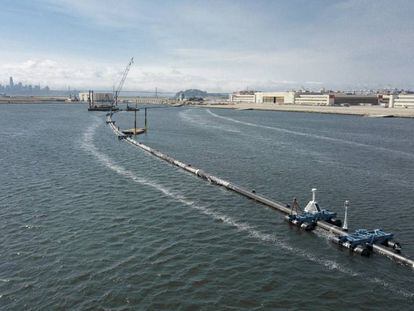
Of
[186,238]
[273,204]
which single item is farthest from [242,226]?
[273,204]

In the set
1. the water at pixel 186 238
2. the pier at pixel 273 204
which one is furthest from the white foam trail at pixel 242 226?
the pier at pixel 273 204

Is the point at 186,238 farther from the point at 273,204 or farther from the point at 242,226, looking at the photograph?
the point at 273,204

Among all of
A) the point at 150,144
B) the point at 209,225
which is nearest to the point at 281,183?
the point at 209,225

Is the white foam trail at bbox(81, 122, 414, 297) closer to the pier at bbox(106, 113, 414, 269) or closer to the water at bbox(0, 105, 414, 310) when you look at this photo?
the water at bbox(0, 105, 414, 310)

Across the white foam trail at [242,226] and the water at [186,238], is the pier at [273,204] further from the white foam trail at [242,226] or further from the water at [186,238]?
the white foam trail at [242,226]

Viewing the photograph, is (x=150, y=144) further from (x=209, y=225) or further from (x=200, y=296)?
(x=200, y=296)

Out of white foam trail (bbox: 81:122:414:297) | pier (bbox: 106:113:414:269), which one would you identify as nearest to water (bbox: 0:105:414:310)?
white foam trail (bbox: 81:122:414:297)

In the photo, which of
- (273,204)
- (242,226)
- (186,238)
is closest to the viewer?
(186,238)

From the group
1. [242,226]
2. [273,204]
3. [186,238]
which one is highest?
[273,204]
